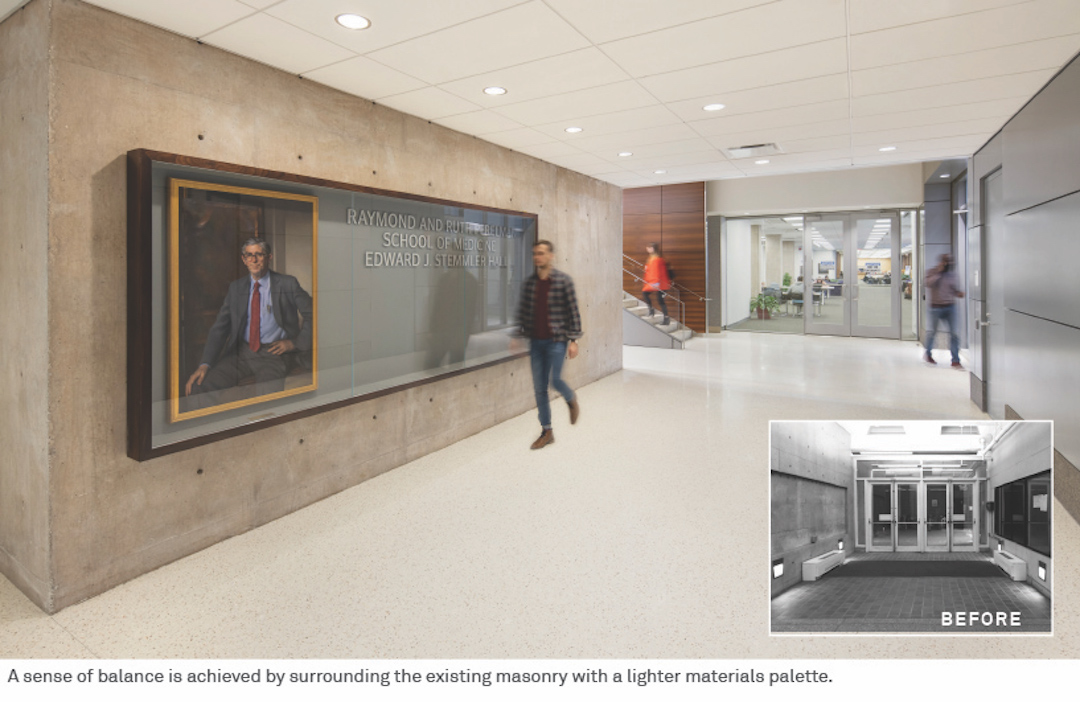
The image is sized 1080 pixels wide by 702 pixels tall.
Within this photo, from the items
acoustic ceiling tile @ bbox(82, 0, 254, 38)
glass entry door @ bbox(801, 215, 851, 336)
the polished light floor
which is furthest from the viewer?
glass entry door @ bbox(801, 215, 851, 336)

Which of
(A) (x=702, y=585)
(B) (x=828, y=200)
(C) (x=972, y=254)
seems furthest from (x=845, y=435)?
(B) (x=828, y=200)

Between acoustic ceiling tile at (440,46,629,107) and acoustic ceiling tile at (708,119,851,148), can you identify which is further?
acoustic ceiling tile at (708,119,851,148)

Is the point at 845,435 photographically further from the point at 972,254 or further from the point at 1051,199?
the point at 972,254

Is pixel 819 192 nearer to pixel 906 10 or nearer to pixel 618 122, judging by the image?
pixel 618 122

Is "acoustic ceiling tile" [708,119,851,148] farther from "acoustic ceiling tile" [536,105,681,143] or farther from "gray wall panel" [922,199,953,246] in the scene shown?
"gray wall panel" [922,199,953,246]

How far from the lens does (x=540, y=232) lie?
7.02m

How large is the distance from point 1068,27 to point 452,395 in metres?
4.86

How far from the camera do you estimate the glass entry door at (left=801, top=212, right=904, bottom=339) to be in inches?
535

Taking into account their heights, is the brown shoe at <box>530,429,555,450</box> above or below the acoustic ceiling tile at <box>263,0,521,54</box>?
below

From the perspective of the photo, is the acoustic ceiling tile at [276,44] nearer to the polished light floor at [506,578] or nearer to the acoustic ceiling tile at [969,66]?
the polished light floor at [506,578]

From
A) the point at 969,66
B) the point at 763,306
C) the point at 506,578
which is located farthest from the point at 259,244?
the point at 763,306

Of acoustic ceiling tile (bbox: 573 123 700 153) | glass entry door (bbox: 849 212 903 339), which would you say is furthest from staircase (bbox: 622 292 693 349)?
acoustic ceiling tile (bbox: 573 123 700 153)

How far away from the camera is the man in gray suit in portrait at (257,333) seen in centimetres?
338

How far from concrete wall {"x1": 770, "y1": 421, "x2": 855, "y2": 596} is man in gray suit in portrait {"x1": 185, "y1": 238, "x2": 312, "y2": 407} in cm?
303
